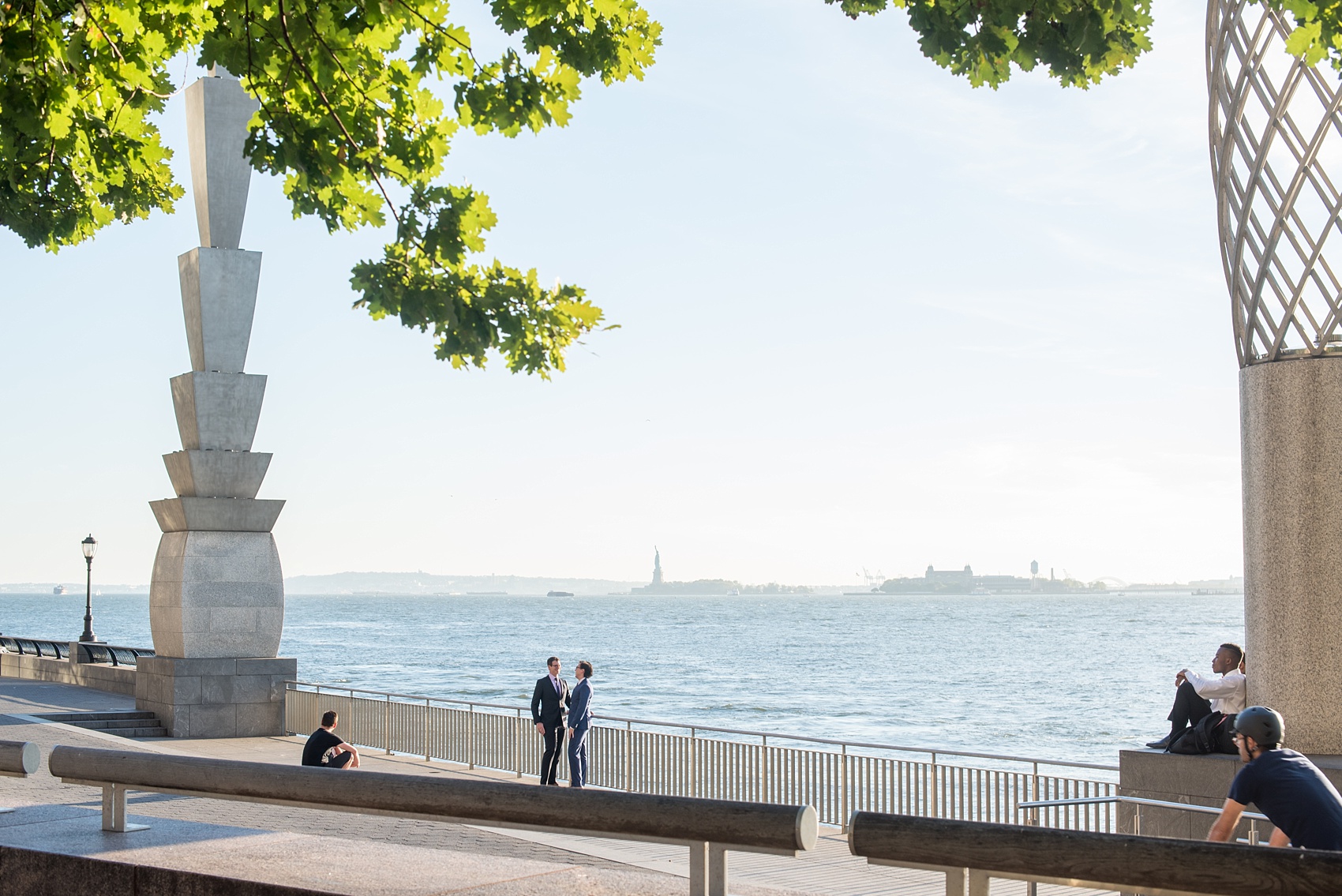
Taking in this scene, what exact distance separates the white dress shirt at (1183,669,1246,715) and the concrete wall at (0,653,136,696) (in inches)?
866

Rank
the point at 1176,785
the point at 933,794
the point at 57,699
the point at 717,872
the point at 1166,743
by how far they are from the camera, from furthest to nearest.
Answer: the point at 57,699, the point at 933,794, the point at 1166,743, the point at 1176,785, the point at 717,872

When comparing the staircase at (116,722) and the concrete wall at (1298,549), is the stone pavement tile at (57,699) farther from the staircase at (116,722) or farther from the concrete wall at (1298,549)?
the concrete wall at (1298,549)

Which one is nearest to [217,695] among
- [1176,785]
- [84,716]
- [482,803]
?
[84,716]

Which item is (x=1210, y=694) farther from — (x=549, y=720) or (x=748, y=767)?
(x=549, y=720)

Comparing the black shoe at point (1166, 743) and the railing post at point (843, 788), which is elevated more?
the black shoe at point (1166, 743)

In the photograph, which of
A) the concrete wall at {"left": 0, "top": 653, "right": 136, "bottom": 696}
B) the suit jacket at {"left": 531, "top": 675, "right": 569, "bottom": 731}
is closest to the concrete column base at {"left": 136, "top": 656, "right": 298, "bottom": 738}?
the concrete wall at {"left": 0, "top": 653, "right": 136, "bottom": 696}

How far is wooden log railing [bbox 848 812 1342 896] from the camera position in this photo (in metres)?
3.60

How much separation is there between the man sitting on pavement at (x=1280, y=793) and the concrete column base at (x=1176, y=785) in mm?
4164

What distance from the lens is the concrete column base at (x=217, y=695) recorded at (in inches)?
915

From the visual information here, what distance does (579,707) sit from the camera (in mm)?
17016

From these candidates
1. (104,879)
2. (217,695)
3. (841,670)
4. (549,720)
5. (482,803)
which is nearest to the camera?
(482,803)

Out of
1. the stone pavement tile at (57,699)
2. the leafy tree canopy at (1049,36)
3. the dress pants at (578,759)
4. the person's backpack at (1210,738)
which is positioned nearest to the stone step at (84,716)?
the stone pavement tile at (57,699)

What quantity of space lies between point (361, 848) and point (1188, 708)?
25.2ft

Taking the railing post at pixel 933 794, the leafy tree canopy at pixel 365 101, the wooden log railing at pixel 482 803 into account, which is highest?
the leafy tree canopy at pixel 365 101
